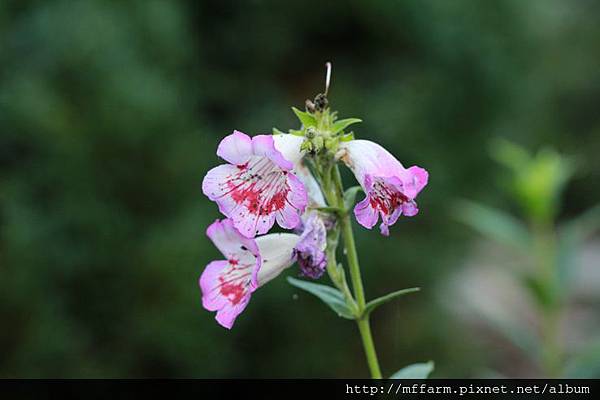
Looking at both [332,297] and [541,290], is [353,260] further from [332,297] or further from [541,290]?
[541,290]

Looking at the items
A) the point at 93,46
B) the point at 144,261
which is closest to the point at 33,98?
the point at 93,46

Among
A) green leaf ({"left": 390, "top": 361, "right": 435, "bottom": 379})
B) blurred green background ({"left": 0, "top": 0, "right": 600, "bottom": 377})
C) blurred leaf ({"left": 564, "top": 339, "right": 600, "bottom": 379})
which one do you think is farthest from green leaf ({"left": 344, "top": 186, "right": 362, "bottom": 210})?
blurred green background ({"left": 0, "top": 0, "right": 600, "bottom": 377})

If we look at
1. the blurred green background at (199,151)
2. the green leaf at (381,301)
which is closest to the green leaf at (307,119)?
the green leaf at (381,301)

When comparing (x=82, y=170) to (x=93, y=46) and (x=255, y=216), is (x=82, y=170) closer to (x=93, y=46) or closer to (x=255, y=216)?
(x=93, y=46)

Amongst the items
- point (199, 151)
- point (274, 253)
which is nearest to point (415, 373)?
point (274, 253)

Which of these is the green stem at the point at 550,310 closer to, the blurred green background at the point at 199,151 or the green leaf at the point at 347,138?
the blurred green background at the point at 199,151
